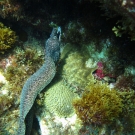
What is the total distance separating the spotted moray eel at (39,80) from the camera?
4910mm

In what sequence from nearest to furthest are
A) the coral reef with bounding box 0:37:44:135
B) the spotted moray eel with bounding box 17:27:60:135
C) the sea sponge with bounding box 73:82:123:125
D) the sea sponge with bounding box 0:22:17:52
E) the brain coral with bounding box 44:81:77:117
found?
the sea sponge with bounding box 73:82:123:125 → the spotted moray eel with bounding box 17:27:60:135 → the brain coral with bounding box 44:81:77:117 → the coral reef with bounding box 0:37:44:135 → the sea sponge with bounding box 0:22:17:52

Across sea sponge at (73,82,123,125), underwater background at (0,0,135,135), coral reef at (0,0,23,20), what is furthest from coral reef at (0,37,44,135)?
sea sponge at (73,82,123,125)

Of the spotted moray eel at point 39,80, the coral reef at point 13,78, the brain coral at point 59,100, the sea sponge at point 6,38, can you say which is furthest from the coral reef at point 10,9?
the brain coral at point 59,100

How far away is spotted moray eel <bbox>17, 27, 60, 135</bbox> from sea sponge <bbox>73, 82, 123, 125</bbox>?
1048 millimetres

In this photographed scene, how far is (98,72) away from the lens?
530 centimetres

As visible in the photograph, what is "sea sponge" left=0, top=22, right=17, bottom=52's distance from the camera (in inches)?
221

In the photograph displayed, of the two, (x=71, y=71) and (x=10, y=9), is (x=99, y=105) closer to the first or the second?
(x=71, y=71)

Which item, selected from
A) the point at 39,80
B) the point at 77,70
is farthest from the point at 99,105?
the point at 39,80

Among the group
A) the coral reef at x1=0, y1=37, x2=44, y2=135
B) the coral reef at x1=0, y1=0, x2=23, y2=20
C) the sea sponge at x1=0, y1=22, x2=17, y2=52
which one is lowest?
the coral reef at x1=0, y1=37, x2=44, y2=135

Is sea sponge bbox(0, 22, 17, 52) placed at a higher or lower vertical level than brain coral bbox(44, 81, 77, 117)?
higher

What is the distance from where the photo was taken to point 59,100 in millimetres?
5148

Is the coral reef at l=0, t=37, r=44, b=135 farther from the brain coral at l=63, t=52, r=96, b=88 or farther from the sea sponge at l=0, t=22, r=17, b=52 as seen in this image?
the brain coral at l=63, t=52, r=96, b=88

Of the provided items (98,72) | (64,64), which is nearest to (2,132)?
(64,64)

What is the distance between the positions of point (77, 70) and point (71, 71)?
0.58ft
